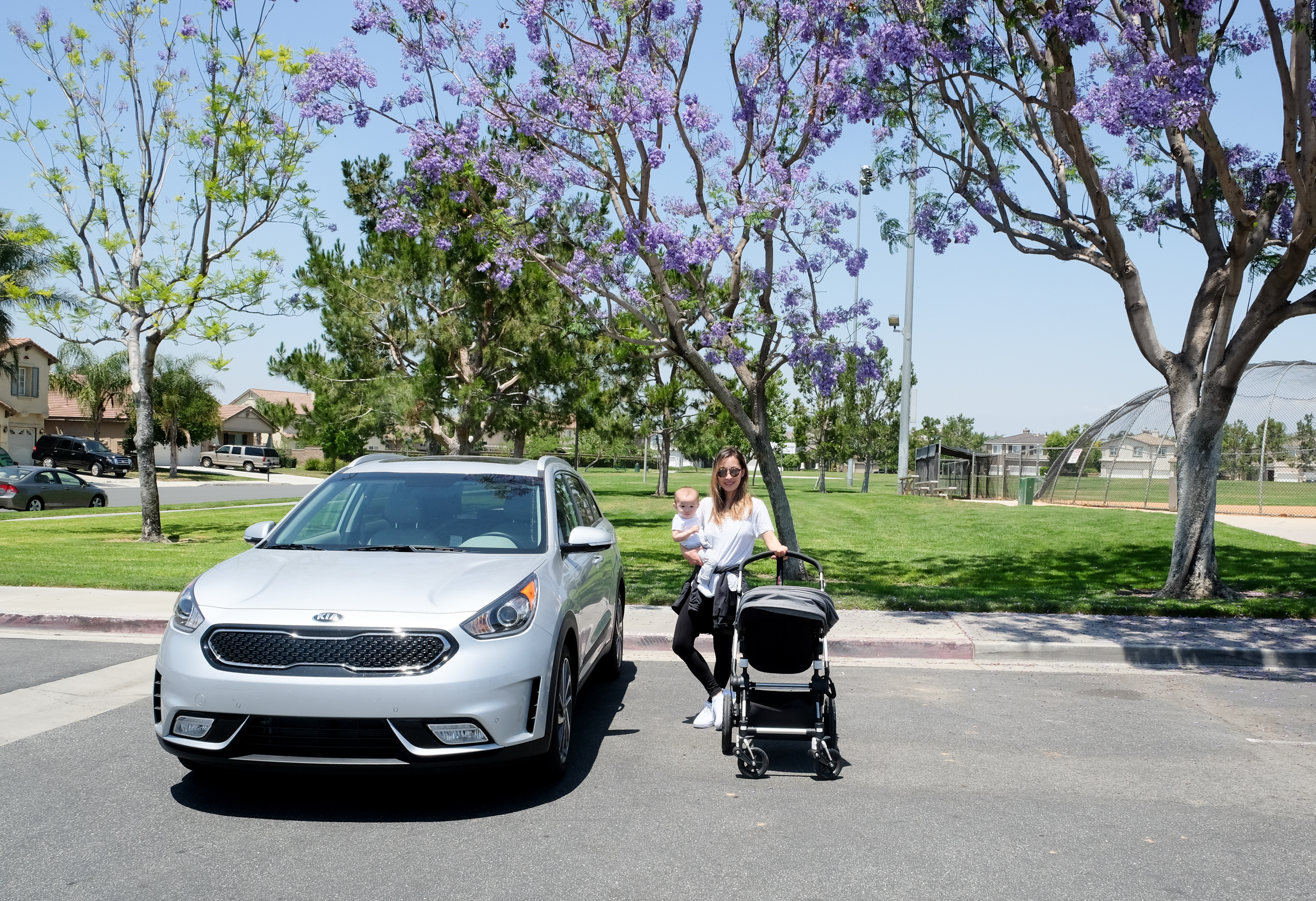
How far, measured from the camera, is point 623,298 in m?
16.2

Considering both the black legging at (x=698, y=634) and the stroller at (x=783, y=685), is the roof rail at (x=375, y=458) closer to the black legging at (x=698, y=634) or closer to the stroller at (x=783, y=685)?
the black legging at (x=698, y=634)

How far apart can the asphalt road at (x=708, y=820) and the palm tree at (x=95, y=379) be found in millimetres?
58060

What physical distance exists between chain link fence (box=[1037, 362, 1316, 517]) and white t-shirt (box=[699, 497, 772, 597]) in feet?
93.8

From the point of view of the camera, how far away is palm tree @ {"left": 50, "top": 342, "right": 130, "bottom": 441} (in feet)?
192

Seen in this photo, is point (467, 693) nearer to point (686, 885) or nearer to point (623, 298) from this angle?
point (686, 885)

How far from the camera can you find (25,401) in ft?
193

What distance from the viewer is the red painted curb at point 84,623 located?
31.3ft

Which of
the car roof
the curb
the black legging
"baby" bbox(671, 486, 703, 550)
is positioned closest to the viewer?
the black legging

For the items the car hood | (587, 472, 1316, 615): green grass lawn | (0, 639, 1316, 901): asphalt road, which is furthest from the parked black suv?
the car hood

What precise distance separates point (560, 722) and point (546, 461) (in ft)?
6.95

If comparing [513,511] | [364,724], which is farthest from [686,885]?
[513,511]

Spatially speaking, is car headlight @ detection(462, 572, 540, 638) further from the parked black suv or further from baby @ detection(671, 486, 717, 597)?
the parked black suv

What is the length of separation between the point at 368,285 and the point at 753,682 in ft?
77.0

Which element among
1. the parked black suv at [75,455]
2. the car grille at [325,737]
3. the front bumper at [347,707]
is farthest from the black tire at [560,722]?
the parked black suv at [75,455]
